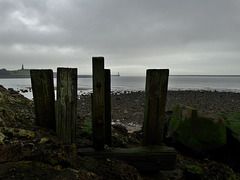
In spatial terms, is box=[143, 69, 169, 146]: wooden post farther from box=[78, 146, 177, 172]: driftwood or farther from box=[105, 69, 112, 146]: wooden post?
box=[105, 69, 112, 146]: wooden post

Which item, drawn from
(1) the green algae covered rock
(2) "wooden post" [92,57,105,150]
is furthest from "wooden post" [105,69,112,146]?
(1) the green algae covered rock

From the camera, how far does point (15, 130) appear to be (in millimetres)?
2582

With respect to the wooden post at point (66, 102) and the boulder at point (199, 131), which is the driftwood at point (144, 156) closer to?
the wooden post at point (66, 102)

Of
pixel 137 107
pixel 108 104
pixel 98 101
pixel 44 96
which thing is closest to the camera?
pixel 98 101

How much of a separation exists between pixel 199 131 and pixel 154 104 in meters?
2.52

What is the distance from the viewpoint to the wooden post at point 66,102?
2859 mm

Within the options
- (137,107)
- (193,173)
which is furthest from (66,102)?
(137,107)

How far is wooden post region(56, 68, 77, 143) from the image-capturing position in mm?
2859

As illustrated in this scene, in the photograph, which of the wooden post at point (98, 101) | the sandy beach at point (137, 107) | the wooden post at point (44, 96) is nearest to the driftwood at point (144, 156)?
the wooden post at point (98, 101)

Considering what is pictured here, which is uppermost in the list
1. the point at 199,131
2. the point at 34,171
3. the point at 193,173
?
the point at 34,171

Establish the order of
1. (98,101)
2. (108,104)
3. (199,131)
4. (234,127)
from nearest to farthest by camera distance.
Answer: (98,101), (108,104), (199,131), (234,127)

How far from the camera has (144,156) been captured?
3086 mm

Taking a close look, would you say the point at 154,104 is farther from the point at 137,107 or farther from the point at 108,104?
the point at 137,107

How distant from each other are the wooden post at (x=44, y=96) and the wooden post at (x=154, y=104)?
1.74 meters
